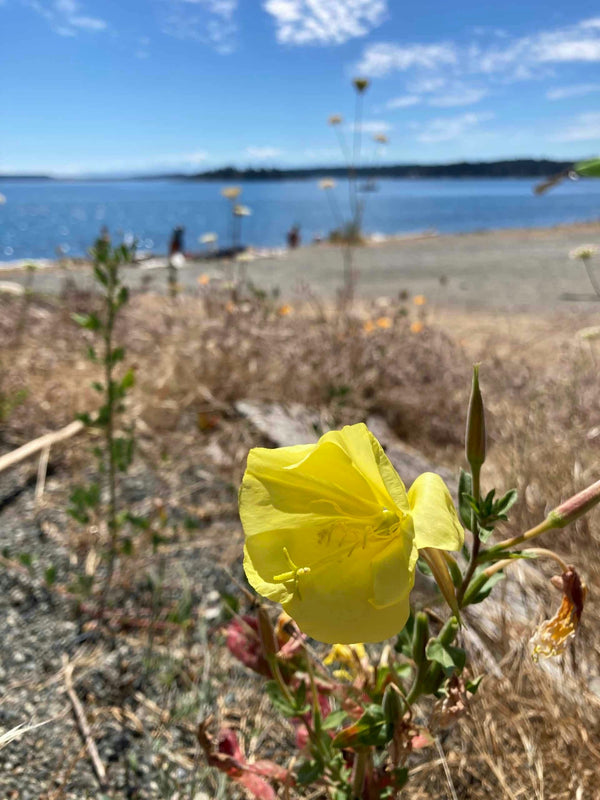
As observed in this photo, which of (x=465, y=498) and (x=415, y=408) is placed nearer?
(x=465, y=498)

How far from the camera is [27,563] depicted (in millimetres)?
2041

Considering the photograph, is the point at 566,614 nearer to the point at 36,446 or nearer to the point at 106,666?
the point at 106,666

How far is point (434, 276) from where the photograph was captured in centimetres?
1182

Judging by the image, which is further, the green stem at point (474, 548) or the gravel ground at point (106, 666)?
the gravel ground at point (106, 666)

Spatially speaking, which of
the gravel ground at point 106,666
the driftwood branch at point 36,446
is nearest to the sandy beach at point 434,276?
the driftwood branch at point 36,446

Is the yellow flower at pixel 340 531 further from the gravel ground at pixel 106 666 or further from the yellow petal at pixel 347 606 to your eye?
the gravel ground at pixel 106 666

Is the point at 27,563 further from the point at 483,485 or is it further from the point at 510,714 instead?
the point at 483,485

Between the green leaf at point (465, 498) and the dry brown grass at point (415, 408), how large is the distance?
0.70 m

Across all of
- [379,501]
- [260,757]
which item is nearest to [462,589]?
[379,501]

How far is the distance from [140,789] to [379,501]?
108cm

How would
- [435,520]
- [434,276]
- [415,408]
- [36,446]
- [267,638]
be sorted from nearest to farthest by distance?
[435,520] → [267,638] → [36,446] → [415,408] → [434,276]

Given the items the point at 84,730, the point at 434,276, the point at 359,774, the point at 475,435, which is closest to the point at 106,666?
the point at 84,730

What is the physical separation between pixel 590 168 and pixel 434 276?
1133 cm

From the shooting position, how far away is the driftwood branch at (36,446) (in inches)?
107
